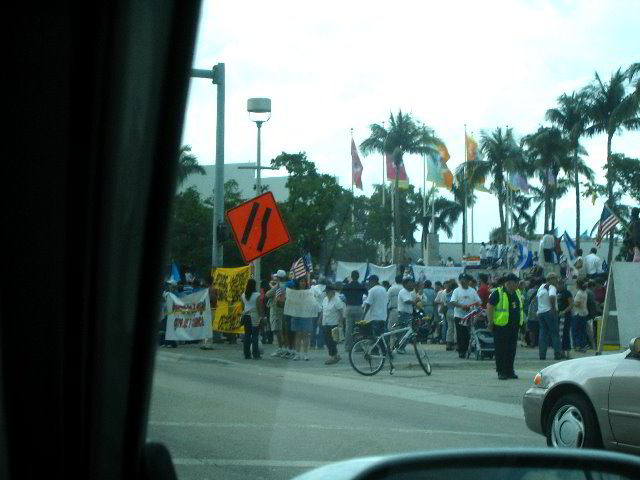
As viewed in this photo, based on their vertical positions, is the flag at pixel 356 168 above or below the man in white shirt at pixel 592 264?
above

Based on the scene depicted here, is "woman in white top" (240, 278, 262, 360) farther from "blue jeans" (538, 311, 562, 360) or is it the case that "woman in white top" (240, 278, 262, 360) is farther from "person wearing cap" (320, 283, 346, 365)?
"blue jeans" (538, 311, 562, 360)

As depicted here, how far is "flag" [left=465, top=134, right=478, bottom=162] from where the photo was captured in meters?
66.2

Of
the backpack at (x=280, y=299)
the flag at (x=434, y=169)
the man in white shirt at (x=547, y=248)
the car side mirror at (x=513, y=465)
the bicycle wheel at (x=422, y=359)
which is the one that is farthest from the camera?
the flag at (x=434, y=169)

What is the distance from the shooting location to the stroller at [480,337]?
2039cm

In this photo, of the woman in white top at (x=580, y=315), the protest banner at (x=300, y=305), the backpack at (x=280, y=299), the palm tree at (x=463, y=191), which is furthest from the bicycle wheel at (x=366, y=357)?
the palm tree at (x=463, y=191)

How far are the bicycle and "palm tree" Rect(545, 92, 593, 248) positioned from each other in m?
40.8

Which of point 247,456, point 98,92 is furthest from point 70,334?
point 247,456

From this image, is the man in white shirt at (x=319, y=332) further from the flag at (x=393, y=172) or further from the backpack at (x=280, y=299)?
the flag at (x=393, y=172)

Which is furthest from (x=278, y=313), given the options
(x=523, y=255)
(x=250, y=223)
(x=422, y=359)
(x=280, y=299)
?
(x=523, y=255)

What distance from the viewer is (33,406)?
304cm

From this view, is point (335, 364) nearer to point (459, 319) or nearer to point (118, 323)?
point (459, 319)

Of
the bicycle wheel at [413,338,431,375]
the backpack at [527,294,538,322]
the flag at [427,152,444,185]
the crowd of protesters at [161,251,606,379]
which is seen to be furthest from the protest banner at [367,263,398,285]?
the flag at [427,152,444,185]

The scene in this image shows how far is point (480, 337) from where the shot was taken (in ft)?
67.2

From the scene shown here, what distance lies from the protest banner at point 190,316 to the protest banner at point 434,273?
902 cm
